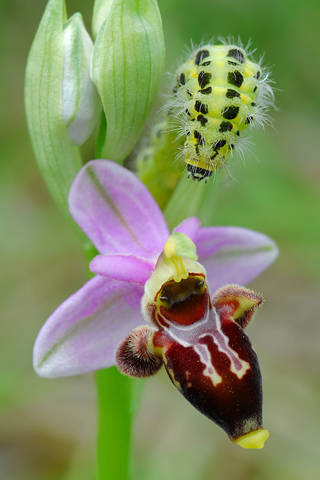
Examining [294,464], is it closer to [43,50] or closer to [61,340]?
[61,340]

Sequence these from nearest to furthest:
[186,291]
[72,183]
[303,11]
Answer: [186,291] → [72,183] → [303,11]

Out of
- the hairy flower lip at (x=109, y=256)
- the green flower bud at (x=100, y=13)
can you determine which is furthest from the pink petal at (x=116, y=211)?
the green flower bud at (x=100, y=13)

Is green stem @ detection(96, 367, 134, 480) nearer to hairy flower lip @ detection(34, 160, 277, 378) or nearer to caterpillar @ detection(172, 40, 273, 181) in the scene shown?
hairy flower lip @ detection(34, 160, 277, 378)

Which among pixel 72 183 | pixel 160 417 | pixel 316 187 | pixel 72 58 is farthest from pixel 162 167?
pixel 316 187

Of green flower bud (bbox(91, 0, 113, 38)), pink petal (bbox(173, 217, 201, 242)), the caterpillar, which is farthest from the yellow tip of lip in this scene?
green flower bud (bbox(91, 0, 113, 38))

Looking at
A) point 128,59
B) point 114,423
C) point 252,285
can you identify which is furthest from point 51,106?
point 252,285

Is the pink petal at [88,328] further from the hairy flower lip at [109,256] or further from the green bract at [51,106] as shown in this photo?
the green bract at [51,106]
